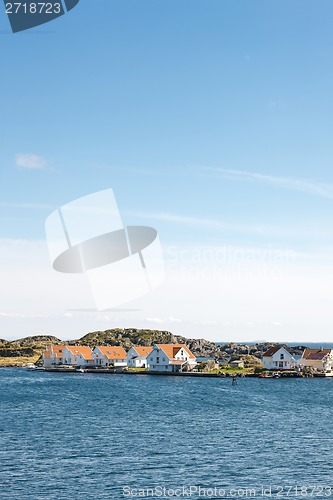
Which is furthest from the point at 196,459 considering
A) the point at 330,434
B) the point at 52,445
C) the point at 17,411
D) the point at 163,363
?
the point at 163,363

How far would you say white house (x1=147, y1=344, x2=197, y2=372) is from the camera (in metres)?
159

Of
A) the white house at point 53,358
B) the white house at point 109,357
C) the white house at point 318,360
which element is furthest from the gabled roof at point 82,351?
the white house at point 318,360

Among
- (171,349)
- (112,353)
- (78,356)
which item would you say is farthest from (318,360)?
(78,356)

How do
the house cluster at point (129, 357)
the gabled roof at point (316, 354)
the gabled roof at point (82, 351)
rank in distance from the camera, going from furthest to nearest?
the gabled roof at point (82, 351)
the gabled roof at point (316, 354)
the house cluster at point (129, 357)

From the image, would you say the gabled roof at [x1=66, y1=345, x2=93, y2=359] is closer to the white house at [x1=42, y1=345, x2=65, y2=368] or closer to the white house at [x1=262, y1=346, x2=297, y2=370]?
the white house at [x1=42, y1=345, x2=65, y2=368]

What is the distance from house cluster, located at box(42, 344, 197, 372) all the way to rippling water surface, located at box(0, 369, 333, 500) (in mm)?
53578

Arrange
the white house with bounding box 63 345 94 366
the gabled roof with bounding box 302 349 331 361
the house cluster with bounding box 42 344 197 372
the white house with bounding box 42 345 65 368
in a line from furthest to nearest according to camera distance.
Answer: the white house with bounding box 42 345 65 368 < the white house with bounding box 63 345 94 366 < the gabled roof with bounding box 302 349 331 361 < the house cluster with bounding box 42 344 197 372

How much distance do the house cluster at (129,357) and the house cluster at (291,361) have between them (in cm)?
2033

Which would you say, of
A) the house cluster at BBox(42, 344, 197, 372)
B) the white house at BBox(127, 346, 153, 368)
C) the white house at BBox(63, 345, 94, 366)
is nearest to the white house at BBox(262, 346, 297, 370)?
the house cluster at BBox(42, 344, 197, 372)

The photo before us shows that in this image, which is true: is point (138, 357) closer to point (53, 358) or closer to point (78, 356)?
point (78, 356)

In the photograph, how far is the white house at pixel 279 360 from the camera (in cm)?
15950

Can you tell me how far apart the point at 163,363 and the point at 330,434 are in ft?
323

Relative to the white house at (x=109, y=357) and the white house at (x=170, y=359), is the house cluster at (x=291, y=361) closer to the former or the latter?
the white house at (x=170, y=359)

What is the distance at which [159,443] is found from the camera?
5659cm
